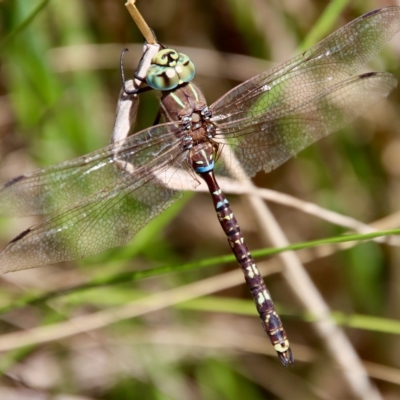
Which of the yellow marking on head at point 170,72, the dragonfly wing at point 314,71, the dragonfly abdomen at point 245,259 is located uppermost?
the dragonfly wing at point 314,71

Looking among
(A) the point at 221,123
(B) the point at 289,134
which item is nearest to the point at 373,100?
(B) the point at 289,134

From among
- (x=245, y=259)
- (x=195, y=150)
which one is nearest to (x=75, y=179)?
(x=195, y=150)

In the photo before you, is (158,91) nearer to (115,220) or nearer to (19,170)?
(115,220)

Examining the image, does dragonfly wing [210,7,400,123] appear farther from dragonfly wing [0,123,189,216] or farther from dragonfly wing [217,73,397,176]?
dragonfly wing [0,123,189,216]

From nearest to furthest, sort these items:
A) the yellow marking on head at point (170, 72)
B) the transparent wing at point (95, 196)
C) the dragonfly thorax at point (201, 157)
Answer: the transparent wing at point (95, 196) → the yellow marking on head at point (170, 72) → the dragonfly thorax at point (201, 157)

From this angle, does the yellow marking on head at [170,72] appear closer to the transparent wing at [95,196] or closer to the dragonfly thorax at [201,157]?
the transparent wing at [95,196]

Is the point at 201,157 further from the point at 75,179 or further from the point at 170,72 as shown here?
the point at 75,179

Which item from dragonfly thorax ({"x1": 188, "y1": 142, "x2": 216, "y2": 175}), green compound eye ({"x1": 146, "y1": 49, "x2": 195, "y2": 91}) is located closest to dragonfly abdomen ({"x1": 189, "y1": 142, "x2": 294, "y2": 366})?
dragonfly thorax ({"x1": 188, "y1": 142, "x2": 216, "y2": 175})

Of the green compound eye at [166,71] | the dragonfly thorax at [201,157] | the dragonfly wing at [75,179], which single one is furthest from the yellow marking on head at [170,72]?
the dragonfly thorax at [201,157]
